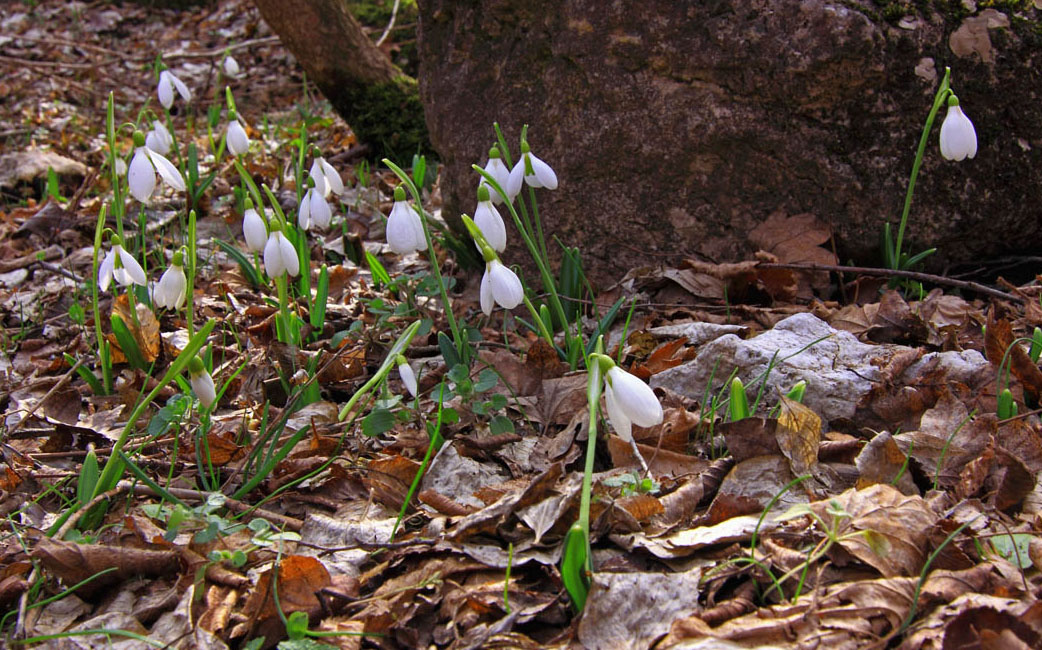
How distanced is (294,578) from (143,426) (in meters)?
0.92

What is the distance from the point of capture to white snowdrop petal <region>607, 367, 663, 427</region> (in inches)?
55.7

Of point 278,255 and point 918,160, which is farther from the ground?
point 918,160

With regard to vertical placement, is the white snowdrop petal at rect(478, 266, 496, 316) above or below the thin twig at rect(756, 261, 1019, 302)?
above

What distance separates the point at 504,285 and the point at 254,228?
0.87 m

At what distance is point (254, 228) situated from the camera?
2297 millimetres

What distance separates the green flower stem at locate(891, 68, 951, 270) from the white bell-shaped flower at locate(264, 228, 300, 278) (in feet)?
5.85

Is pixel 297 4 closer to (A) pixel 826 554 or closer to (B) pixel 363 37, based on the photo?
(B) pixel 363 37

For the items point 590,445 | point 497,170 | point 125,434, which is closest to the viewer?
point 590,445

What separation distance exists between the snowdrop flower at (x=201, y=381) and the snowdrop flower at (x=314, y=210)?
37.9 inches

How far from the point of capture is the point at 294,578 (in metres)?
1.47

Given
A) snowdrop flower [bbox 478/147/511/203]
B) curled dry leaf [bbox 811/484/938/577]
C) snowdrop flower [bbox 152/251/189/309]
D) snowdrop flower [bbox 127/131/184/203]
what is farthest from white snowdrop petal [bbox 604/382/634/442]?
snowdrop flower [bbox 127/131/184/203]

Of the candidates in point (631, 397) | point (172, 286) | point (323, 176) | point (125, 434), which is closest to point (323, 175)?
point (323, 176)

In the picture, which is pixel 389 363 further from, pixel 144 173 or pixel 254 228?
pixel 144 173

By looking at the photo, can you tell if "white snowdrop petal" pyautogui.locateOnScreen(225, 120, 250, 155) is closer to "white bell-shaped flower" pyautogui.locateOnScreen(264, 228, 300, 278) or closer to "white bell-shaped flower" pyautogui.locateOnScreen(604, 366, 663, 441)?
"white bell-shaped flower" pyautogui.locateOnScreen(264, 228, 300, 278)
